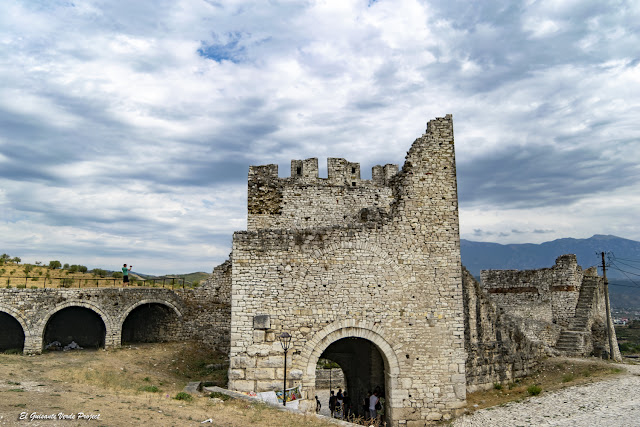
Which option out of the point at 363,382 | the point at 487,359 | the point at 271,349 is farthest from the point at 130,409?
the point at 487,359

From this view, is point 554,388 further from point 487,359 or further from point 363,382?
point 363,382

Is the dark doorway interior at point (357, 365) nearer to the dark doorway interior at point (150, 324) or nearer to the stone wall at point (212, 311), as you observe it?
the stone wall at point (212, 311)

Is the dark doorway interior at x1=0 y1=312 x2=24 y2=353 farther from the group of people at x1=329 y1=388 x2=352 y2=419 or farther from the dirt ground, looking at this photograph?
the group of people at x1=329 y1=388 x2=352 y2=419

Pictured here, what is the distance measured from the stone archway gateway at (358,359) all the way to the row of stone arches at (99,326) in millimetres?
11624

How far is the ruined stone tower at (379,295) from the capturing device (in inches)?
508

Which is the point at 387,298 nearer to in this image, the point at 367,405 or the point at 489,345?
the point at 367,405

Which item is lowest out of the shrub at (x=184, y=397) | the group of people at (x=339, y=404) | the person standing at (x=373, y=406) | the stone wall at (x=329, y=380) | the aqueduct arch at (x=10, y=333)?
the stone wall at (x=329, y=380)

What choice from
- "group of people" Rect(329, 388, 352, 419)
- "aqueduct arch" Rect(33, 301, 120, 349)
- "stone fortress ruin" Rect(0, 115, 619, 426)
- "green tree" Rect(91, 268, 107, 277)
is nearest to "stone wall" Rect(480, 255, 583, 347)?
"stone fortress ruin" Rect(0, 115, 619, 426)

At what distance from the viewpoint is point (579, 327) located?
23688 millimetres

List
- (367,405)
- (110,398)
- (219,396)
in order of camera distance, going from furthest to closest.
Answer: (367,405) < (219,396) < (110,398)

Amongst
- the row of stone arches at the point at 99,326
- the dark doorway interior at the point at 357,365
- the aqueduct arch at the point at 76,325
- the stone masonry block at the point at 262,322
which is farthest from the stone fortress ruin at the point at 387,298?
the aqueduct arch at the point at 76,325

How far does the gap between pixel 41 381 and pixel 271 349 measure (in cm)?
724

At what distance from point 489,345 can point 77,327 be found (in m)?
24.2

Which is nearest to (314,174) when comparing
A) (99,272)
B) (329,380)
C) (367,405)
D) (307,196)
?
(307,196)
